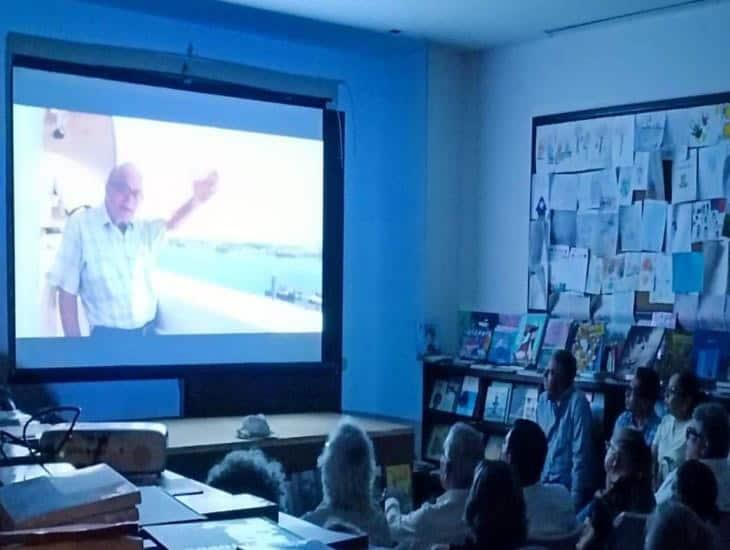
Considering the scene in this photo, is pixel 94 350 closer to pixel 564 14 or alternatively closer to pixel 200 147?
pixel 200 147

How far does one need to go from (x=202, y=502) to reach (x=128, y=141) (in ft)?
11.4

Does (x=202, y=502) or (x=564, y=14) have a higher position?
(x=564, y=14)

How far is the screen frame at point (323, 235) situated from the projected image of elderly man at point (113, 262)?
20 centimetres

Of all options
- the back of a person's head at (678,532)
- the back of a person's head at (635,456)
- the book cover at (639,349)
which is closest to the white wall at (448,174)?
the book cover at (639,349)

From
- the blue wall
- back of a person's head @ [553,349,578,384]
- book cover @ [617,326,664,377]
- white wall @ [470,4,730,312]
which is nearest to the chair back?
back of a person's head @ [553,349,578,384]

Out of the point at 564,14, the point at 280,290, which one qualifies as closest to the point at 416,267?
the point at 280,290

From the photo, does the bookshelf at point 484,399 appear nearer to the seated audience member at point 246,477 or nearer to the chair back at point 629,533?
the chair back at point 629,533

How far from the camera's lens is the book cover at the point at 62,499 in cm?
92

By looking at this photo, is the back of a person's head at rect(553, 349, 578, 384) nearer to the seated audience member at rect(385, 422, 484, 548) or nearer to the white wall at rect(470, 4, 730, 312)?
the white wall at rect(470, 4, 730, 312)

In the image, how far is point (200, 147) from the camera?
466 cm

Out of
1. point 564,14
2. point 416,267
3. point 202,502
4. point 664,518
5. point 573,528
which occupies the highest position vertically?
point 564,14

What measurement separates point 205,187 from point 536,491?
97.7 inches

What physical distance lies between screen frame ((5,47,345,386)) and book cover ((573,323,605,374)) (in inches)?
53.9

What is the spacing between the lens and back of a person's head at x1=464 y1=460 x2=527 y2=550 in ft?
7.66
